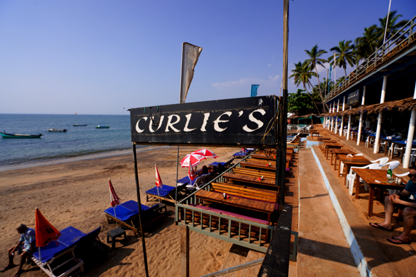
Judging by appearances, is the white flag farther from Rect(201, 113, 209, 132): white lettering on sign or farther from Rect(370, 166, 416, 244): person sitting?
Rect(370, 166, 416, 244): person sitting

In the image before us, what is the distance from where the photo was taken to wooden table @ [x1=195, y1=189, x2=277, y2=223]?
455 centimetres

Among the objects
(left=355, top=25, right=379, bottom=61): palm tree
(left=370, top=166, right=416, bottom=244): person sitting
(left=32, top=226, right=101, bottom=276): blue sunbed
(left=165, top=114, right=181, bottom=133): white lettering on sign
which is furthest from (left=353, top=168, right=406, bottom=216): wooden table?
(left=355, top=25, right=379, bottom=61): palm tree

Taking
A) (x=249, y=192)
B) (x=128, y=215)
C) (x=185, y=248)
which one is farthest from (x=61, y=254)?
(x=249, y=192)

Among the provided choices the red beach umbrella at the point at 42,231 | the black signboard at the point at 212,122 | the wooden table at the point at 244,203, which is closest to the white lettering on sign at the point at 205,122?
the black signboard at the point at 212,122

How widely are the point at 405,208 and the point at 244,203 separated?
3.11 metres

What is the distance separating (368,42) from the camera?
32.1m

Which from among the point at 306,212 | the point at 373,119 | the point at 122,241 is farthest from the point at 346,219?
the point at 373,119

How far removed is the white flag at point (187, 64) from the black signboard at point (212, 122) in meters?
1.57

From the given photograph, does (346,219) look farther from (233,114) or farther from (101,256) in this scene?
(101,256)

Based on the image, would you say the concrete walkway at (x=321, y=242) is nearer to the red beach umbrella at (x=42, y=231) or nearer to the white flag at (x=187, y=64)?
the white flag at (x=187, y=64)

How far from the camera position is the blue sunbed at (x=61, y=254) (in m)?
5.39

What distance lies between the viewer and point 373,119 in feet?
78.0

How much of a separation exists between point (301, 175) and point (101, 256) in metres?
8.58

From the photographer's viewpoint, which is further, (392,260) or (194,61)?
(194,61)
